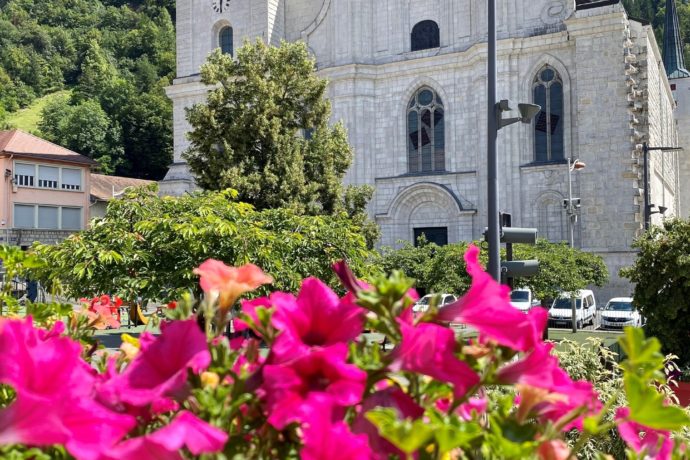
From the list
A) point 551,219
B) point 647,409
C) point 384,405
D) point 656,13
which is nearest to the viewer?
point 647,409

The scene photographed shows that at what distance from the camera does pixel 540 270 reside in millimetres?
24109

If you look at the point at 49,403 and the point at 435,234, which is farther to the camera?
the point at 435,234

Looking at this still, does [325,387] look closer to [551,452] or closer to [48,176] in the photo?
[551,452]

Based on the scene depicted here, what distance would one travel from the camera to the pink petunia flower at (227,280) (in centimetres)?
126

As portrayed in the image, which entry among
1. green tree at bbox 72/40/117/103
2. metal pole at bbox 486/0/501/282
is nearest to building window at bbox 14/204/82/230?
metal pole at bbox 486/0/501/282

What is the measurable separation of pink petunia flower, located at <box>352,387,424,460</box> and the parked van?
26474 millimetres

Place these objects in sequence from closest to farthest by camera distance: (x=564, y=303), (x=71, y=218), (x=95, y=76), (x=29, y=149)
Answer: (x=564, y=303) < (x=29, y=149) < (x=71, y=218) < (x=95, y=76)

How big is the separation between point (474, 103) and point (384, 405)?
3334 centimetres

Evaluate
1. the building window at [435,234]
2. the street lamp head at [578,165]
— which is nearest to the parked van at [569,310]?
the street lamp head at [578,165]

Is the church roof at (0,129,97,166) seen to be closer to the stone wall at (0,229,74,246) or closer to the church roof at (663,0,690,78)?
the stone wall at (0,229,74,246)

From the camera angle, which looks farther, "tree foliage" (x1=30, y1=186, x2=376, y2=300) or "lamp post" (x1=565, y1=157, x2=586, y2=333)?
"lamp post" (x1=565, y1=157, x2=586, y2=333)

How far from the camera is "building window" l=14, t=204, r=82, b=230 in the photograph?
133ft

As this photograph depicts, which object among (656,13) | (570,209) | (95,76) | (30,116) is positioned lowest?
(570,209)

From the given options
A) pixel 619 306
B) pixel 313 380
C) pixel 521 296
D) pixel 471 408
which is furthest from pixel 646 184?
pixel 313 380
